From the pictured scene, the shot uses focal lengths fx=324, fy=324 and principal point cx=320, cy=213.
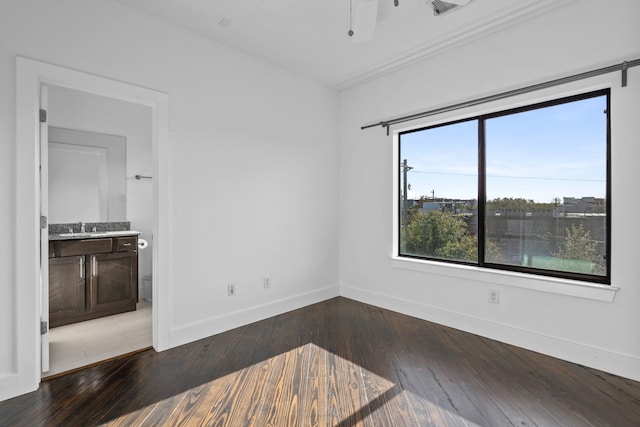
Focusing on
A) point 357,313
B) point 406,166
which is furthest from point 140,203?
point 406,166

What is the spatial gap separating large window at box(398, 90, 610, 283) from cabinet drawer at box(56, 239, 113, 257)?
3.31m

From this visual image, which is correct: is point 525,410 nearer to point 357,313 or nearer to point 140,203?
point 357,313

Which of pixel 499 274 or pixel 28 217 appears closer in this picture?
pixel 28 217

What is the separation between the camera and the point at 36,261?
2.14 m

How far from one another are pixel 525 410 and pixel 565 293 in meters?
1.08

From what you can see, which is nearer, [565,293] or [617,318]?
[617,318]

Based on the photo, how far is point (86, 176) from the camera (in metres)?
3.91

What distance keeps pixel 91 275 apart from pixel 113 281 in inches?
9.1

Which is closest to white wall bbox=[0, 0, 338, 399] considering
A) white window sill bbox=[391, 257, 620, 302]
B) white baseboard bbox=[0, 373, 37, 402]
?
white baseboard bbox=[0, 373, 37, 402]

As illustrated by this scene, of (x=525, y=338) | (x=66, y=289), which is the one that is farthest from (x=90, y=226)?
(x=525, y=338)

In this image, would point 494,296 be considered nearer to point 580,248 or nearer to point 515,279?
point 515,279

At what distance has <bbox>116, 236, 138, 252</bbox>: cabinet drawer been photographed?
3656mm

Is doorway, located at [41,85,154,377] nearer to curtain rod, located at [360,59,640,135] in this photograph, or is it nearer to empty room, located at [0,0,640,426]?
empty room, located at [0,0,640,426]

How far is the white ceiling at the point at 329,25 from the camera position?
2.53 metres
